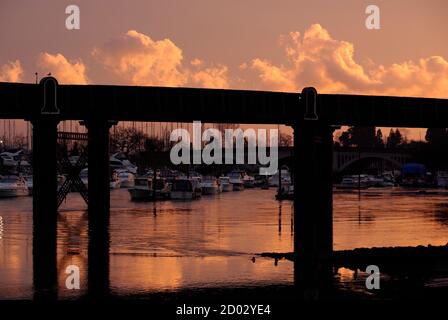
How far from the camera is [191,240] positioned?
192 ft

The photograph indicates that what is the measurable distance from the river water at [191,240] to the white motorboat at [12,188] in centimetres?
2449

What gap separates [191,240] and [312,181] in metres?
9.31

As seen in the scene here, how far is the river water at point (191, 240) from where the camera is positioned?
39312 millimetres

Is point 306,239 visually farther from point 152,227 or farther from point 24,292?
point 24,292

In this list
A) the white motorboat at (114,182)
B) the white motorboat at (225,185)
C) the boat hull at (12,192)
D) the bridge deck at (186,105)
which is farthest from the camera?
the white motorboat at (114,182)

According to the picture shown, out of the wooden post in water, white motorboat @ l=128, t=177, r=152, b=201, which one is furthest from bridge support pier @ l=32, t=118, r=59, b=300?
white motorboat @ l=128, t=177, r=152, b=201

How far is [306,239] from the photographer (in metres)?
55.2

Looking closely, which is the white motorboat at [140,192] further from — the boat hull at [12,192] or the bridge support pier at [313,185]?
the bridge support pier at [313,185]

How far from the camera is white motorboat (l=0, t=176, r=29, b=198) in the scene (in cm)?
12519

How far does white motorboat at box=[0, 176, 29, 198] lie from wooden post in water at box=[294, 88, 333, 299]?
7671 cm

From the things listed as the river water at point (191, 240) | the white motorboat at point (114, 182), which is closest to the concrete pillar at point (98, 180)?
the river water at point (191, 240)

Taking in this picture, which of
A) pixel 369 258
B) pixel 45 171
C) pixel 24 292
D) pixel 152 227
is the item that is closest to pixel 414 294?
pixel 369 258

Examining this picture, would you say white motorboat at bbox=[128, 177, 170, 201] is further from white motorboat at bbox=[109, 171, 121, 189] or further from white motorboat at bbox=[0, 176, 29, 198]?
white motorboat at bbox=[109, 171, 121, 189]
